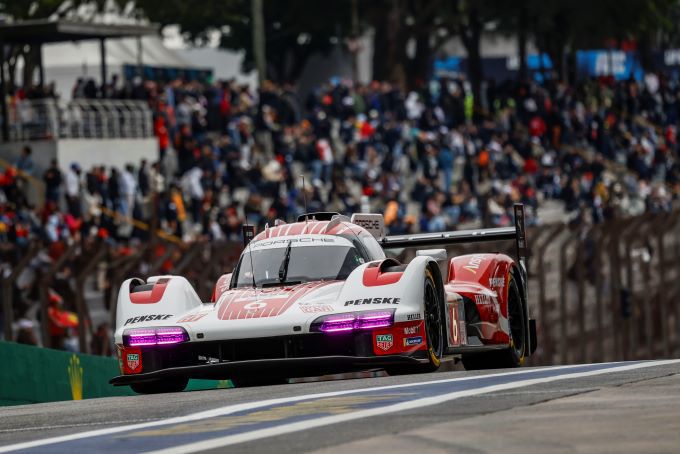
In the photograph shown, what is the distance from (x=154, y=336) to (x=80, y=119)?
22881 millimetres

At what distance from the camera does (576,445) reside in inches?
289

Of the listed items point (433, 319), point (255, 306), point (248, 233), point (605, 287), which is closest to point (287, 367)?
point (255, 306)

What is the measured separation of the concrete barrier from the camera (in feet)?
47.9

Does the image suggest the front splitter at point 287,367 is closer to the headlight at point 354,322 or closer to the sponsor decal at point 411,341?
the sponsor decal at point 411,341

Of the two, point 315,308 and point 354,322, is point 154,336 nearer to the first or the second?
point 315,308

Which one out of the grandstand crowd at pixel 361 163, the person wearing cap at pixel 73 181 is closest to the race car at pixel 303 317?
the grandstand crowd at pixel 361 163

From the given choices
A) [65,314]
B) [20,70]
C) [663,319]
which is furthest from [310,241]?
A: [20,70]

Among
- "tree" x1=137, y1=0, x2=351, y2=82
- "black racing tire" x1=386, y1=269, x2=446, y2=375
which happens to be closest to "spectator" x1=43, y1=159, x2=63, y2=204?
"black racing tire" x1=386, y1=269, x2=446, y2=375

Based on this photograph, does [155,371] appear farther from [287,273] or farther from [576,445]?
[576,445]

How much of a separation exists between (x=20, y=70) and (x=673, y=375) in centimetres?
4181

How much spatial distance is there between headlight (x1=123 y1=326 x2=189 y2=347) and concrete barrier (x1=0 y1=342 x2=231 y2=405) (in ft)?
7.14

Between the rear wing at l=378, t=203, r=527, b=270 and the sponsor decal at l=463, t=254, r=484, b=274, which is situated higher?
the rear wing at l=378, t=203, r=527, b=270

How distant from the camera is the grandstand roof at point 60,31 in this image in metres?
36.5

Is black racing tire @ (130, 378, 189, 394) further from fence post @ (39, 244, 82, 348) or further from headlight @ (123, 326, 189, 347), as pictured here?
fence post @ (39, 244, 82, 348)
